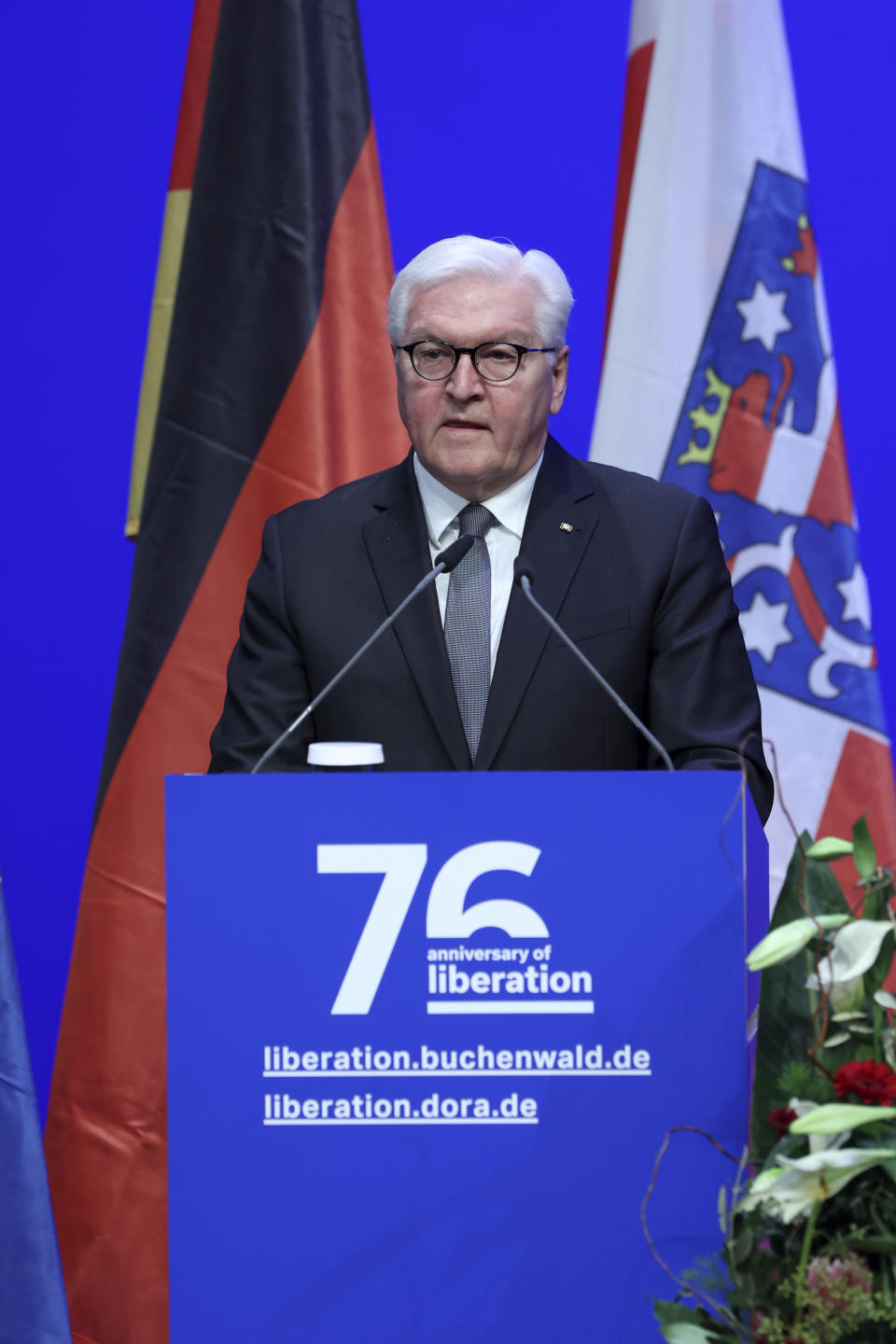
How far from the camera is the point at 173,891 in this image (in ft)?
4.04

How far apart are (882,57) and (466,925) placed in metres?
2.49

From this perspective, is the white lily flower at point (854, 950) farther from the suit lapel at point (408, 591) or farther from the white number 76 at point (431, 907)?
the suit lapel at point (408, 591)

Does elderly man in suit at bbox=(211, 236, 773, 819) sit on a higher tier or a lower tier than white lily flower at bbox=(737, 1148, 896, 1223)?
higher

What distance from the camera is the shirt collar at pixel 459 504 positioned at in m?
1.96

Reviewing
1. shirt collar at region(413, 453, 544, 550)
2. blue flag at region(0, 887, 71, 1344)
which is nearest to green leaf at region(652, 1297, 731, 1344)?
blue flag at region(0, 887, 71, 1344)

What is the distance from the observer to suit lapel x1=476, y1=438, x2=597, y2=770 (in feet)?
6.00

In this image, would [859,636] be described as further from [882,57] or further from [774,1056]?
[774,1056]

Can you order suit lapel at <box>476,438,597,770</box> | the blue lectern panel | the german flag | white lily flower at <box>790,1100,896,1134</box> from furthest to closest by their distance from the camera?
1. the german flag
2. suit lapel at <box>476,438,597,770</box>
3. the blue lectern panel
4. white lily flower at <box>790,1100,896,1134</box>

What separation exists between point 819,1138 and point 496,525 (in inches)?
43.2

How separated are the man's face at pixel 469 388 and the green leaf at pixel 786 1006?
0.92 metres

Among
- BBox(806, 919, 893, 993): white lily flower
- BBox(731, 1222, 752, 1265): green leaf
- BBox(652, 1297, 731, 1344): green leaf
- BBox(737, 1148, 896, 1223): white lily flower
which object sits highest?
BBox(806, 919, 893, 993): white lily flower

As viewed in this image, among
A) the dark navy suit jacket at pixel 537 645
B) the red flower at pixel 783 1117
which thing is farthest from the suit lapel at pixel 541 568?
the red flower at pixel 783 1117

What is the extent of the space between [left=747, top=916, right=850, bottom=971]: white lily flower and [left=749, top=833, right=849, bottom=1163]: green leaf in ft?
0.19

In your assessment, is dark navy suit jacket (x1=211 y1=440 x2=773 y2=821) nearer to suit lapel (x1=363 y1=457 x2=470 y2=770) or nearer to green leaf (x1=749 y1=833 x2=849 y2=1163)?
suit lapel (x1=363 y1=457 x2=470 y2=770)
